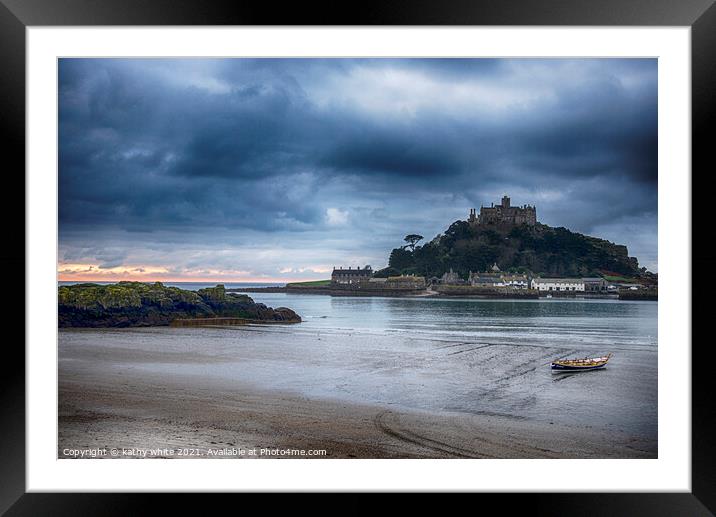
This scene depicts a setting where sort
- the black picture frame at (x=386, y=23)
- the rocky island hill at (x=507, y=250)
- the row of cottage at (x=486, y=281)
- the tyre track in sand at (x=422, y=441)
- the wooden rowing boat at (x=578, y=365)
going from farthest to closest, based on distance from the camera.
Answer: the row of cottage at (x=486, y=281), the rocky island hill at (x=507, y=250), the wooden rowing boat at (x=578, y=365), the tyre track in sand at (x=422, y=441), the black picture frame at (x=386, y=23)

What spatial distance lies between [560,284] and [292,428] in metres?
3.51

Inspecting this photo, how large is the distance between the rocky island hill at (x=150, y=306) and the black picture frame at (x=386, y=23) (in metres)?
2.87

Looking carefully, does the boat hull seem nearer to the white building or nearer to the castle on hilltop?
the white building

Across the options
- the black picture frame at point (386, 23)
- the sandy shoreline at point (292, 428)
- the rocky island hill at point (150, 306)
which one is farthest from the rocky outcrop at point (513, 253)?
the black picture frame at point (386, 23)

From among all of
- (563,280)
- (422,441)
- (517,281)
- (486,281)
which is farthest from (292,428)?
(563,280)

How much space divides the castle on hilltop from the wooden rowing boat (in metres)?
1.51

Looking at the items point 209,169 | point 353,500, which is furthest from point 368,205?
A: point 353,500

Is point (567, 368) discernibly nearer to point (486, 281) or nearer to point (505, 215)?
point (486, 281)

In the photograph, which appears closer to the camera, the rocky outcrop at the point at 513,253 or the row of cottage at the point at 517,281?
the rocky outcrop at the point at 513,253

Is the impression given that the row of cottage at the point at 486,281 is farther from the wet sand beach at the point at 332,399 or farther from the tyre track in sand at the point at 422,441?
the tyre track in sand at the point at 422,441

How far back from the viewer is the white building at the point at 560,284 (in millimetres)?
5738

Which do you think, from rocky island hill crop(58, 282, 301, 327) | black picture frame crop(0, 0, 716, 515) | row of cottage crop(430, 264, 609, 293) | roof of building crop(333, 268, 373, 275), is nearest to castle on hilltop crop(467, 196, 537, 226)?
row of cottage crop(430, 264, 609, 293)

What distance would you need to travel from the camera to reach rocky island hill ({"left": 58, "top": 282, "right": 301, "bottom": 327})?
18.2 ft

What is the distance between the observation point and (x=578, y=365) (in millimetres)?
5441
